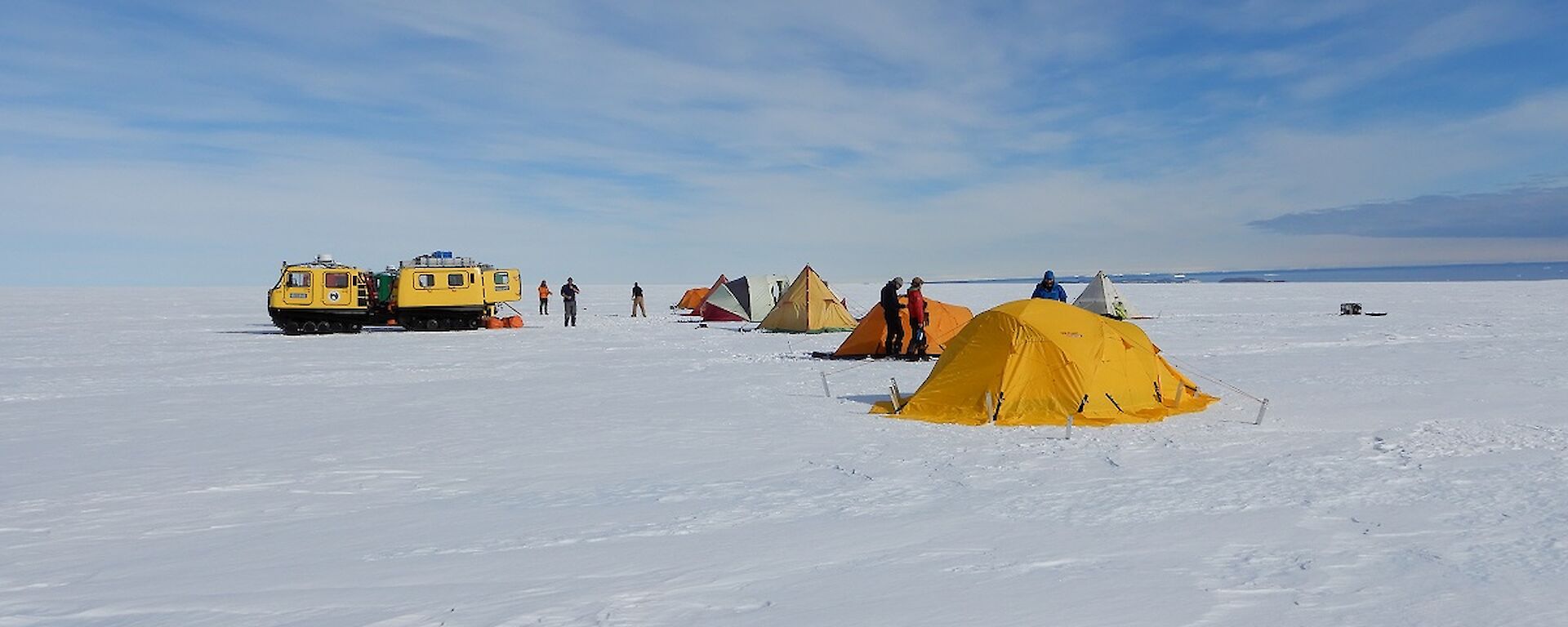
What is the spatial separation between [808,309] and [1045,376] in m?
15.6

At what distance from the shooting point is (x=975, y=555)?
586 cm

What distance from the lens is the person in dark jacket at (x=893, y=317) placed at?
56.6ft

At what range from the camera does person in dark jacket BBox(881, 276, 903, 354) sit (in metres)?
17.2

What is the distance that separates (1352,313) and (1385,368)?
17.6 m

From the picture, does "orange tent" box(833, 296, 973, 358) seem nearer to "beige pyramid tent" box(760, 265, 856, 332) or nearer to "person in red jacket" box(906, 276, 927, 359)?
"person in red jacket" box(906, 276, 927, 359)

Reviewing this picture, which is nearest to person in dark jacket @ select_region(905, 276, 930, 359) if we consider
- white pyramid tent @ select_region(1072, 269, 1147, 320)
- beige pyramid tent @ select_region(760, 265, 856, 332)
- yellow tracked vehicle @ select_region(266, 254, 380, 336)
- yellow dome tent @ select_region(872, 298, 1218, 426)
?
yellow dome tent @ select_region(872, 298, 1218, 426)

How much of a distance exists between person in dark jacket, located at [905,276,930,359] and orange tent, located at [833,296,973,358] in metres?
0.23

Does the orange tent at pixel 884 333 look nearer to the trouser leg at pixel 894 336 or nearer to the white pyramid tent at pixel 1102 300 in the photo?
the trouser leg at pixel 894 336

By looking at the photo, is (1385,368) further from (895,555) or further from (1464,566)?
(895,555)

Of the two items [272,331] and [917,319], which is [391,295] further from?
[917,319]

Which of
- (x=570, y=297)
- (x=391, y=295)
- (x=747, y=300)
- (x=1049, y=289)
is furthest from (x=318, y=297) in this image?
(x=1049, y=289)

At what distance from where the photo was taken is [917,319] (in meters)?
17.3

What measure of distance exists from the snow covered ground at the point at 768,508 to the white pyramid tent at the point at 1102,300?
12.7m

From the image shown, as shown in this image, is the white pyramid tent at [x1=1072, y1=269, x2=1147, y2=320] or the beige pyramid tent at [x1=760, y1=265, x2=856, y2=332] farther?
the white pyramid tent at [x1=1072, y1=269, x2=1147, y2=320]
